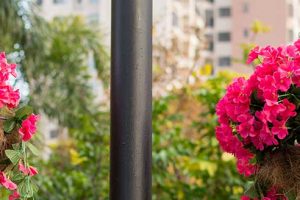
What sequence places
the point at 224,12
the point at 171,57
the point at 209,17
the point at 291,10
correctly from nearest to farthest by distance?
the point at 171,57 → the point at 291,10 → the point at 224,12 → the point at 209,17

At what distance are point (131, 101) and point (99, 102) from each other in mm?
6019

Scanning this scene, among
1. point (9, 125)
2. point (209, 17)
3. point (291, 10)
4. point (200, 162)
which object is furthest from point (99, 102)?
point (209, 17)

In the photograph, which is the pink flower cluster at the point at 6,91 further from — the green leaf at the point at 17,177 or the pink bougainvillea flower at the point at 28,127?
the green leaf at the point at 17,177

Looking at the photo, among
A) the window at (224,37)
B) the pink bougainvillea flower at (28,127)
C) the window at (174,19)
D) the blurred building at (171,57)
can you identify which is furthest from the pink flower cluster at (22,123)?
the window at (224,37)

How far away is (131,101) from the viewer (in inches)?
52.6

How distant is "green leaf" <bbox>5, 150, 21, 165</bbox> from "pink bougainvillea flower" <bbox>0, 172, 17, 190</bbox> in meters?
0.04

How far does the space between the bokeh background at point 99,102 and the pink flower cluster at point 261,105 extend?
0.29 meters

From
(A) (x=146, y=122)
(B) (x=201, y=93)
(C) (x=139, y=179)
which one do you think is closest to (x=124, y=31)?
(A) (x=146, y=122)

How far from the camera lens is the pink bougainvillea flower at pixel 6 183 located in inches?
46.2

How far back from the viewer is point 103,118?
4578 mm

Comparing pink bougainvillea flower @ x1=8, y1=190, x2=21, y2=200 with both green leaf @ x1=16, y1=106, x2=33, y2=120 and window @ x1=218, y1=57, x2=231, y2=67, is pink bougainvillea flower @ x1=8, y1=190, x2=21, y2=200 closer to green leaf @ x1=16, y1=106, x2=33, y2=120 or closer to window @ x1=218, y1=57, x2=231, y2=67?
green leaf @ x1=16, y1=106, x2=33, y2=120

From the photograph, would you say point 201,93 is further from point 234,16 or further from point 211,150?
point 234,16

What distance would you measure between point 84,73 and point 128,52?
5595 millimetres

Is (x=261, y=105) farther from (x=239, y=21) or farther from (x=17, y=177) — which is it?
(x=239, y=21)
